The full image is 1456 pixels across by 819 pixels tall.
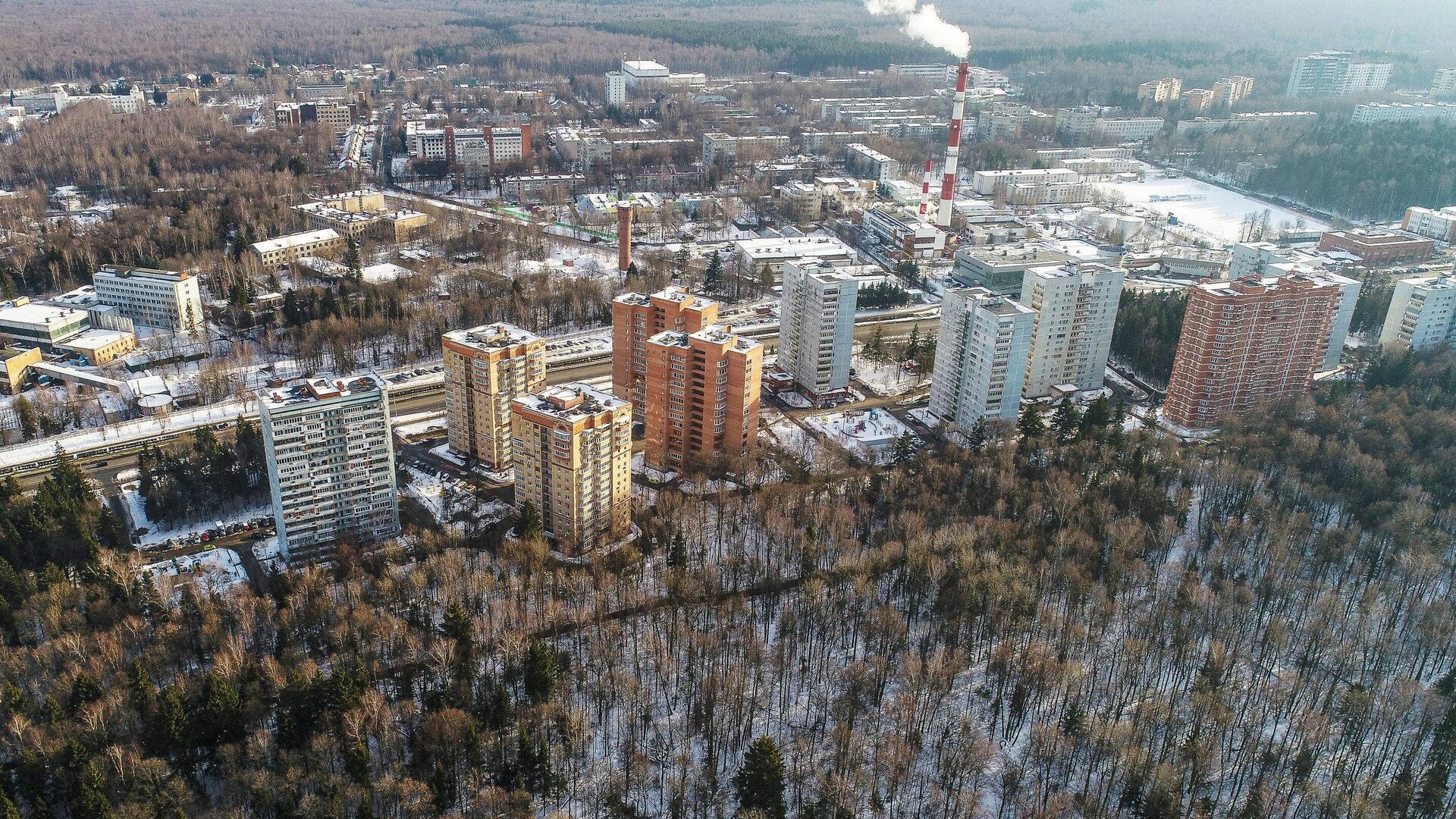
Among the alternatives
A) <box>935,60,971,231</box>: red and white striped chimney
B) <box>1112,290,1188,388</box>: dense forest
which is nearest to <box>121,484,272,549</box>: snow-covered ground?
<box>1112,290,1188,388</box>: dense forest

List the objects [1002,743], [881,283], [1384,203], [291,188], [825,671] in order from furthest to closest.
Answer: [1384,203] → [291,188] → [881,283] → [825,671] → [1002,743]

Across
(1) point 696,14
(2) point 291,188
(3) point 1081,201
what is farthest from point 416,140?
(1) point 696,14

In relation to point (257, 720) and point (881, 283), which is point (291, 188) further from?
point (257, 720)

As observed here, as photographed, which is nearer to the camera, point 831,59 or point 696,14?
point 831,59

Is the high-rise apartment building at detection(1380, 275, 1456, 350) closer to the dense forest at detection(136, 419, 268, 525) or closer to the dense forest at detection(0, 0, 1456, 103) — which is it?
the dense forest at detection(136, 419, 268, 525)

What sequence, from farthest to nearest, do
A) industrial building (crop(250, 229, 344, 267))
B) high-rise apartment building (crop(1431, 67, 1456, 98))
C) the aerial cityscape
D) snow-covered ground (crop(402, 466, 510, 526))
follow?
1. high-rise apartment building (crop(1431, 67, 1456, 98))
2. industrial building (crop(250, 229, 344, 267))
3. snow-covered ground (crop(402, 466, 510, 526))
4. the aerial cityscape

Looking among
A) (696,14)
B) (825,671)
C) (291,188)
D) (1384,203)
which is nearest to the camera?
(825,671)
